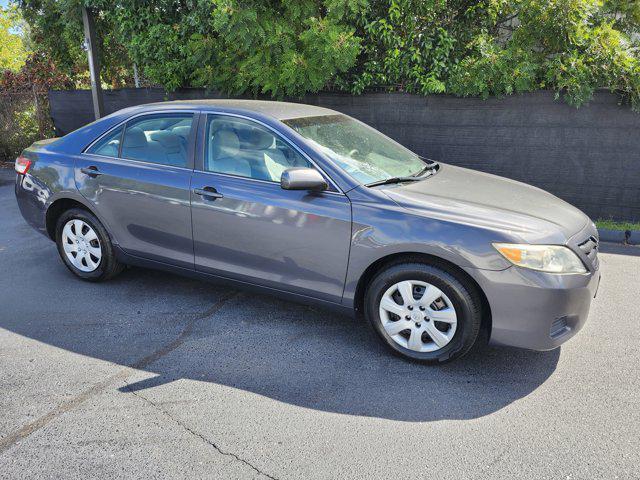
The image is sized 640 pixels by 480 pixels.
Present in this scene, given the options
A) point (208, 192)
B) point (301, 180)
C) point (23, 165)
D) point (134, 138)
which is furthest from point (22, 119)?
point (301, 180)

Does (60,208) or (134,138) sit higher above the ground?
(134,138)

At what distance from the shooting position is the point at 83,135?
184 inches

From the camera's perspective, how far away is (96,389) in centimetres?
321

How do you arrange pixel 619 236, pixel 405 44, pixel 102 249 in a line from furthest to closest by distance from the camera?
pixel 405 44
pixel 619 236
pixel 102 249

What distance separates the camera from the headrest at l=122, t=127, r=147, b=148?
4387mm

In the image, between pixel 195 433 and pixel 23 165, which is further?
pixel 23 165

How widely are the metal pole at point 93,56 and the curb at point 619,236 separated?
27.3 ft

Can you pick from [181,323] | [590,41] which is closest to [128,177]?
[181,323]

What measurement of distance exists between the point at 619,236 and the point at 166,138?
5230 mm

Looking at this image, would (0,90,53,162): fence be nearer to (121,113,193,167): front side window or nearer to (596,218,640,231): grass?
(121,113,193,167): front side window

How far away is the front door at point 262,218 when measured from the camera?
3.54 m

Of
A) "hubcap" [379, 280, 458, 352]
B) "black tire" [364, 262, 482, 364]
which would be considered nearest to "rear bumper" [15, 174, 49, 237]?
"black tire" [364, 262, 482, 364]

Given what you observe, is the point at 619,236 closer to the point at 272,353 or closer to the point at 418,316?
the point at 418,316

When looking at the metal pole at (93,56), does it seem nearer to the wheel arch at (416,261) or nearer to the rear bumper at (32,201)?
the rear bumper at (32,201)
